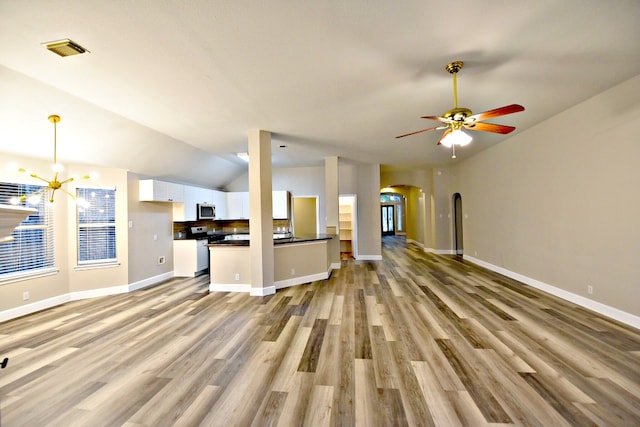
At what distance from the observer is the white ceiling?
1.91m

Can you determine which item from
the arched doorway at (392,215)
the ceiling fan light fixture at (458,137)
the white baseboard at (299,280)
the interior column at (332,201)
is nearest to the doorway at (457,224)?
the interior column at (332,201)

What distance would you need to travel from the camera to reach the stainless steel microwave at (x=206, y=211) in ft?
21.4

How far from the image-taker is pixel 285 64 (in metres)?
2.56

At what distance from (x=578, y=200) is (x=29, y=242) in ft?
27.1

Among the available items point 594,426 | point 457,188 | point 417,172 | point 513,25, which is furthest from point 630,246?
point 417,172

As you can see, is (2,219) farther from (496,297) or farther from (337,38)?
(496,297)

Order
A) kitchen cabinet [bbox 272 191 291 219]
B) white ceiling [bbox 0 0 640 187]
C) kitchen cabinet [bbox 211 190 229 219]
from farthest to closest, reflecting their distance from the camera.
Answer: kitchen cabinet [bbox 272 191 291 219], kitchen cabinet [bbox 211 190 229 219], white ceiling [bbox 0 0 640 187]

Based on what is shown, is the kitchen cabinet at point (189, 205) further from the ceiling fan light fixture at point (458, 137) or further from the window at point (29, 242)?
the ceiling fan light fixture at point (458, 137)

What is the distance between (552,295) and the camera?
4137 mm

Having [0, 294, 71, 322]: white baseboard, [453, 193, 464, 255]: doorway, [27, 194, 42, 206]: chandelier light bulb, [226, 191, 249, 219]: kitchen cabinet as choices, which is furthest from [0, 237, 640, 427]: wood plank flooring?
[453, 193, 464, 255]: doorway

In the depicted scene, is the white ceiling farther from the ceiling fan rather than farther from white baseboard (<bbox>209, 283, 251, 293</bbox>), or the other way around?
white baseboard (<bbox>209, 283, 251, 293</bbox>)

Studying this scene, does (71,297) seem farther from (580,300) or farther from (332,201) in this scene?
(580,300)

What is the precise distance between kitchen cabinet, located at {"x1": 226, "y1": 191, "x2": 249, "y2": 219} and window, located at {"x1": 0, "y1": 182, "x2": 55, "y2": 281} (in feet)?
12.8

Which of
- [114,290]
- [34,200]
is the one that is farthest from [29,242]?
[114,290]
